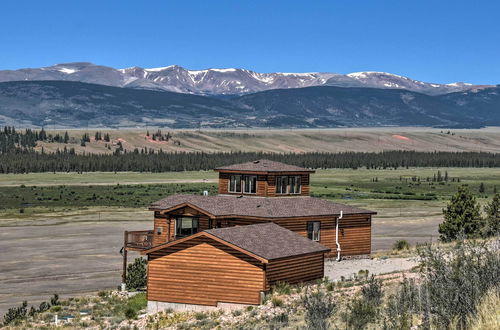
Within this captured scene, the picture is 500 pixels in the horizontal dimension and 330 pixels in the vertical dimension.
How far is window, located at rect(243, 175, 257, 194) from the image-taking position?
185 feet

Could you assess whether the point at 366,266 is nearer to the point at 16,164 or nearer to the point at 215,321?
the point at 215,321

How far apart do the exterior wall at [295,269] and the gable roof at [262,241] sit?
1.16 ft

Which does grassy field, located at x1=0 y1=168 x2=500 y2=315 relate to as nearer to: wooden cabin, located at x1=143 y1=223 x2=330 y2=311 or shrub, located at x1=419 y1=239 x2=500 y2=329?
wooden cabin, located at x1=143 y1=223 x2=330 y2=311

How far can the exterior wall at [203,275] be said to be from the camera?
39000 millimetres

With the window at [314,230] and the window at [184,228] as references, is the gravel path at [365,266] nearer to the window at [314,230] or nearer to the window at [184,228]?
the window at [314,230]

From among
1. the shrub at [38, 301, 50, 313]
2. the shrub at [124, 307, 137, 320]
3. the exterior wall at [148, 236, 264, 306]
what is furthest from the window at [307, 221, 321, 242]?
the shrub at [38, 301, 50, 313]

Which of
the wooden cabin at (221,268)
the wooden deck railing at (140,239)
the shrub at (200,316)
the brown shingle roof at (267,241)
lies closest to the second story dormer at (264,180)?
the wooden deck railing at (140,239)

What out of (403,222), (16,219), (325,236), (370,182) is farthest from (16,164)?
(325,236)

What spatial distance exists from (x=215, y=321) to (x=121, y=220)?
A: 61.4 m

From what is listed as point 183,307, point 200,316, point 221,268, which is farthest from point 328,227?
point 200,316

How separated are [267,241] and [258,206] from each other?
35.7 ft

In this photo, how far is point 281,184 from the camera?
5644 cm

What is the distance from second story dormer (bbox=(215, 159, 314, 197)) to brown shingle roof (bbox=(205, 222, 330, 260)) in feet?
29.0

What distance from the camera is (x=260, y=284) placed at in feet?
127
